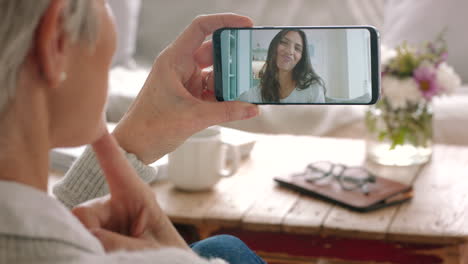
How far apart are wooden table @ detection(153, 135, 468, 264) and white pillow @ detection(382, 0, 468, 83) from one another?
108 centimetres

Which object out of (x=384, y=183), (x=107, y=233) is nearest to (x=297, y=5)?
(x=384, y=183)

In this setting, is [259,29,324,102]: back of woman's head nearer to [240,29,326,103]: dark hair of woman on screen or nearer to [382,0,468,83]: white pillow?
[240,29,326,103]: dark hair of woman on screen

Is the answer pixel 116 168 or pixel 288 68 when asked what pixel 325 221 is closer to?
pixel 288 68

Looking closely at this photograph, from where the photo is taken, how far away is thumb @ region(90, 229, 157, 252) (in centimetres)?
→ 62

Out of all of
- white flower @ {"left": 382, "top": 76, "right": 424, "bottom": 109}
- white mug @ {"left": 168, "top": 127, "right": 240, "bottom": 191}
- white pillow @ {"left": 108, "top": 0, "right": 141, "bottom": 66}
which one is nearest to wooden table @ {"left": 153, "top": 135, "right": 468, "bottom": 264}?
white mug @ {"left": 168, "top": 127, "right": 240, "bottom": 191}

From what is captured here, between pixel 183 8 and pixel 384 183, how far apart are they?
1578 mm

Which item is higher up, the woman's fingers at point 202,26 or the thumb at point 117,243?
the woman's fingers at point 202,26

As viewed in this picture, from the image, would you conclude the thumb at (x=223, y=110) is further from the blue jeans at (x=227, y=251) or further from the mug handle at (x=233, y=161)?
the mug handle at (x=233, y=161)

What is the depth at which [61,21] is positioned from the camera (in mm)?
514

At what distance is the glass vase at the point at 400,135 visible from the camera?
166cm

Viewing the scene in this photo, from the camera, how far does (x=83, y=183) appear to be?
92cm

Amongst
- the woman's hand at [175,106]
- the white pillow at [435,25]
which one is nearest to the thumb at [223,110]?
the woman's hand at [175,106]

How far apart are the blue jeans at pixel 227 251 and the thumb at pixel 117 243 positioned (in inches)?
9.8

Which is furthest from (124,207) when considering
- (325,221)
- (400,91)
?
(400,91)
